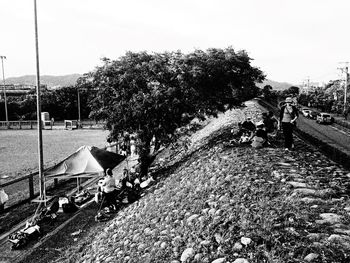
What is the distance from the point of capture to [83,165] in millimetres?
13305

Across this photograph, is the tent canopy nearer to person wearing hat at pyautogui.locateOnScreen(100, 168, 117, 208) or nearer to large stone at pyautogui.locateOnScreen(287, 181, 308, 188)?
person wearing hat at pyautogui.locateOnScreen(100, 168, 117, 208)

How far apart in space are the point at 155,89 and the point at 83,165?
4.14 m

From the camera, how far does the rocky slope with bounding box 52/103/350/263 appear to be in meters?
5.19

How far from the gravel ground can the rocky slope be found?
0.05 feet

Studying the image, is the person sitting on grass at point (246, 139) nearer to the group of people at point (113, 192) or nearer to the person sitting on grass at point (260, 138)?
the person sitting on grass at point (260, 138)

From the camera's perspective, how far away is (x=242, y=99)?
17875mm

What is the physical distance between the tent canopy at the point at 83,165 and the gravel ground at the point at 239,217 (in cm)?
239

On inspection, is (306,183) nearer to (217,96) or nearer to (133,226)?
(133,226)

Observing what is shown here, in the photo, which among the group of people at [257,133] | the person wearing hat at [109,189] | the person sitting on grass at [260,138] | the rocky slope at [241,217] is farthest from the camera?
the person wearing hat at [109,189]

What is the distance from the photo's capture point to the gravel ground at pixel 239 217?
520 cm

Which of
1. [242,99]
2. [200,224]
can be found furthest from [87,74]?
[200,224]

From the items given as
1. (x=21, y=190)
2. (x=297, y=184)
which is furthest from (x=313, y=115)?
(x=297, y=184)

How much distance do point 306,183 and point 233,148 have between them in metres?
4.59

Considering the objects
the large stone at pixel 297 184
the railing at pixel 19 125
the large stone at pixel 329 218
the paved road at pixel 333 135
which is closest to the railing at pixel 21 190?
the large stone at pixel 297 184
